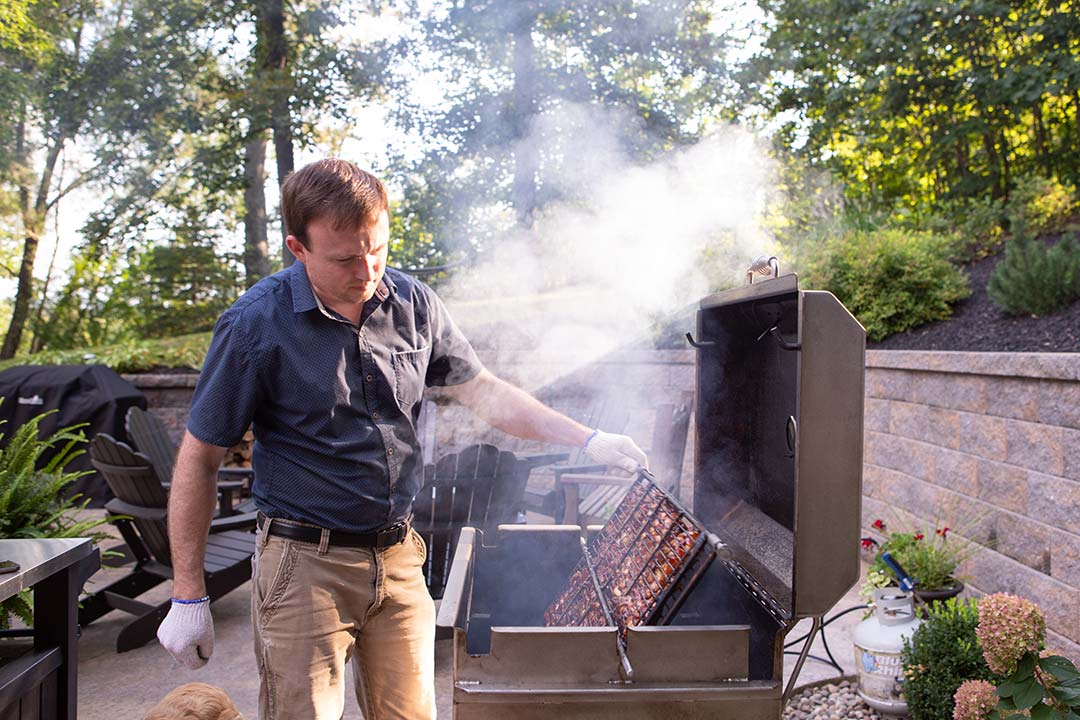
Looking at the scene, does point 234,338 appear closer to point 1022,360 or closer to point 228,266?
point 1022,360

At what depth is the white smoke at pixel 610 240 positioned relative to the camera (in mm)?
7910

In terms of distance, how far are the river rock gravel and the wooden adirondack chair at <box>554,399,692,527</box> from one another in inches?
60.8

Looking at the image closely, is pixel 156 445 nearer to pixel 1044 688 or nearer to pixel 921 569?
pixel 921 569

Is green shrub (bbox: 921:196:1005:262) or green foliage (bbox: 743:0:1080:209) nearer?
green foliage (bbox: 743:0:1080:209)

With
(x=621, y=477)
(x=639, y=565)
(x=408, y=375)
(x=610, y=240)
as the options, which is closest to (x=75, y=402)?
(x=621, y=477)

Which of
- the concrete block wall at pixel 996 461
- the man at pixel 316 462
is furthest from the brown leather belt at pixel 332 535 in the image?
the concrete block wall at pixel 996 461

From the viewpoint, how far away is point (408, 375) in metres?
2.17

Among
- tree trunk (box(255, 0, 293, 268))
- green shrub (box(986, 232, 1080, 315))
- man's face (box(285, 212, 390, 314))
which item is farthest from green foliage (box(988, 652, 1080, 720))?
tree trunk (box(255, 0, 293, 268))

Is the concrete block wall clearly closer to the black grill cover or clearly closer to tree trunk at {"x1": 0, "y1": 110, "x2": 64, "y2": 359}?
the black grill cover

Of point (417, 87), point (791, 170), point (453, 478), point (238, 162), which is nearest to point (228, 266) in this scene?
point (238, 162)

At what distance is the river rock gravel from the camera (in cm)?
307

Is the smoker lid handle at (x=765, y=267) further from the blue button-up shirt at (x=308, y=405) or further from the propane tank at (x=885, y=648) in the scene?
the propane tank at (x=885, y=648)

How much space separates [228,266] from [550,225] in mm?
7545

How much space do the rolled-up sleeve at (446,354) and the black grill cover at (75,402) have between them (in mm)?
5926
